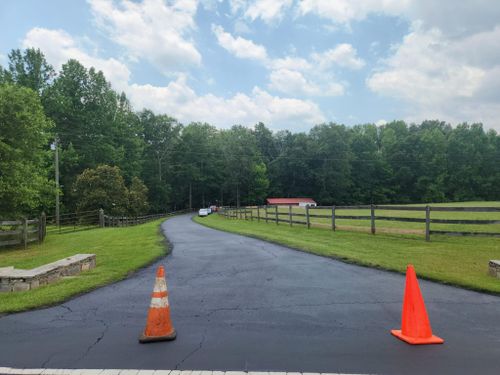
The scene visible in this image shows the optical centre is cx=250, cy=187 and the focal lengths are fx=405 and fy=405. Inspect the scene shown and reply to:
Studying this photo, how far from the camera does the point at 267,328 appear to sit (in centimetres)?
503

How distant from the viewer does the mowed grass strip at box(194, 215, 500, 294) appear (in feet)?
25.4

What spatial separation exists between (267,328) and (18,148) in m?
19.1

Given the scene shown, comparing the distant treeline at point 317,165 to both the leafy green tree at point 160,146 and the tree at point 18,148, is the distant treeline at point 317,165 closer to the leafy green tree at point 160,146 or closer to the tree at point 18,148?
the leafy green tree at point 160,146

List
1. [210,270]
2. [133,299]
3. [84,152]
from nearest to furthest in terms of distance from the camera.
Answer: [133,299] → [210,270] → [84,152]

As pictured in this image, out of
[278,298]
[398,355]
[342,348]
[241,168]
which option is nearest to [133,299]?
[278,298]

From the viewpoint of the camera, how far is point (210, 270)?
8.97 meters

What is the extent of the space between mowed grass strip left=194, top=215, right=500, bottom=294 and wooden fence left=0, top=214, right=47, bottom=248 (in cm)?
1045

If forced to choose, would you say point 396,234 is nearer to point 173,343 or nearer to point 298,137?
point 173,343

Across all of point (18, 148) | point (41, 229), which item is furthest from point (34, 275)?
point (18, 148)

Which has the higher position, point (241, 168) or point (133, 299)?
point (241, 168)

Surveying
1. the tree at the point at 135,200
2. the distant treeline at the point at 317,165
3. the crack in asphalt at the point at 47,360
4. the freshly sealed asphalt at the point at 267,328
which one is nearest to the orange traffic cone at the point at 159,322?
the freshly sealed asphalt at the point at 267,328

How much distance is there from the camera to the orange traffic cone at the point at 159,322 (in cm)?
468

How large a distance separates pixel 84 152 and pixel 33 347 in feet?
189

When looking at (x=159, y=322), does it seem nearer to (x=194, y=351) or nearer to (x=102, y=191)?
(x=194, y=351)
